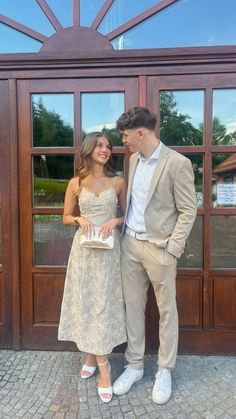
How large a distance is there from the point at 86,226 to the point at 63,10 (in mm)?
1746

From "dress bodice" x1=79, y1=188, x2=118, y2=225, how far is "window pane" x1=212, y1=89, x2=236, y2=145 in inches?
40.2

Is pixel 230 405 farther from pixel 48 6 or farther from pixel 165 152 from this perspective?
pixel 48 6

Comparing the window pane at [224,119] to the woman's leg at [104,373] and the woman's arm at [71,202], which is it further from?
the woman's leg at [104,373]

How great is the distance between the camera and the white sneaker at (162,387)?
85.6 inches

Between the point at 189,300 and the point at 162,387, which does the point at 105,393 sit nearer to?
the point at 162,387

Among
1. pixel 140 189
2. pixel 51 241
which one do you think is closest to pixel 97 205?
pixel 140 189

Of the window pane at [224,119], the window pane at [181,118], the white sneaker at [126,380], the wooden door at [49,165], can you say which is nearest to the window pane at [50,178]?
the wooden door at [49,165]

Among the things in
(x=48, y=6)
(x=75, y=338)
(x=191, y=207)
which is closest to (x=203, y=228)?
(x=191, y=207)

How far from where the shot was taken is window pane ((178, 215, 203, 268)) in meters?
2.72

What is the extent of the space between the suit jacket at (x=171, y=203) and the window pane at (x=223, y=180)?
0.62 m

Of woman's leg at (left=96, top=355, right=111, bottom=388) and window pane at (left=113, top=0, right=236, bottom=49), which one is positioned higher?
window pane at (left=113, top=0, right=236, bottom=49)

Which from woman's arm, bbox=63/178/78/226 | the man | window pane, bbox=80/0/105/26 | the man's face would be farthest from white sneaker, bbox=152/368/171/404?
window pane, bbox=80/0/105/26

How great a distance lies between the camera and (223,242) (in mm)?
2732

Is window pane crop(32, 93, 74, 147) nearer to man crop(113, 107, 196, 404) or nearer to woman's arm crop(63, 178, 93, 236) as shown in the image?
woman's arm crop(63, 178, 93, 236)
